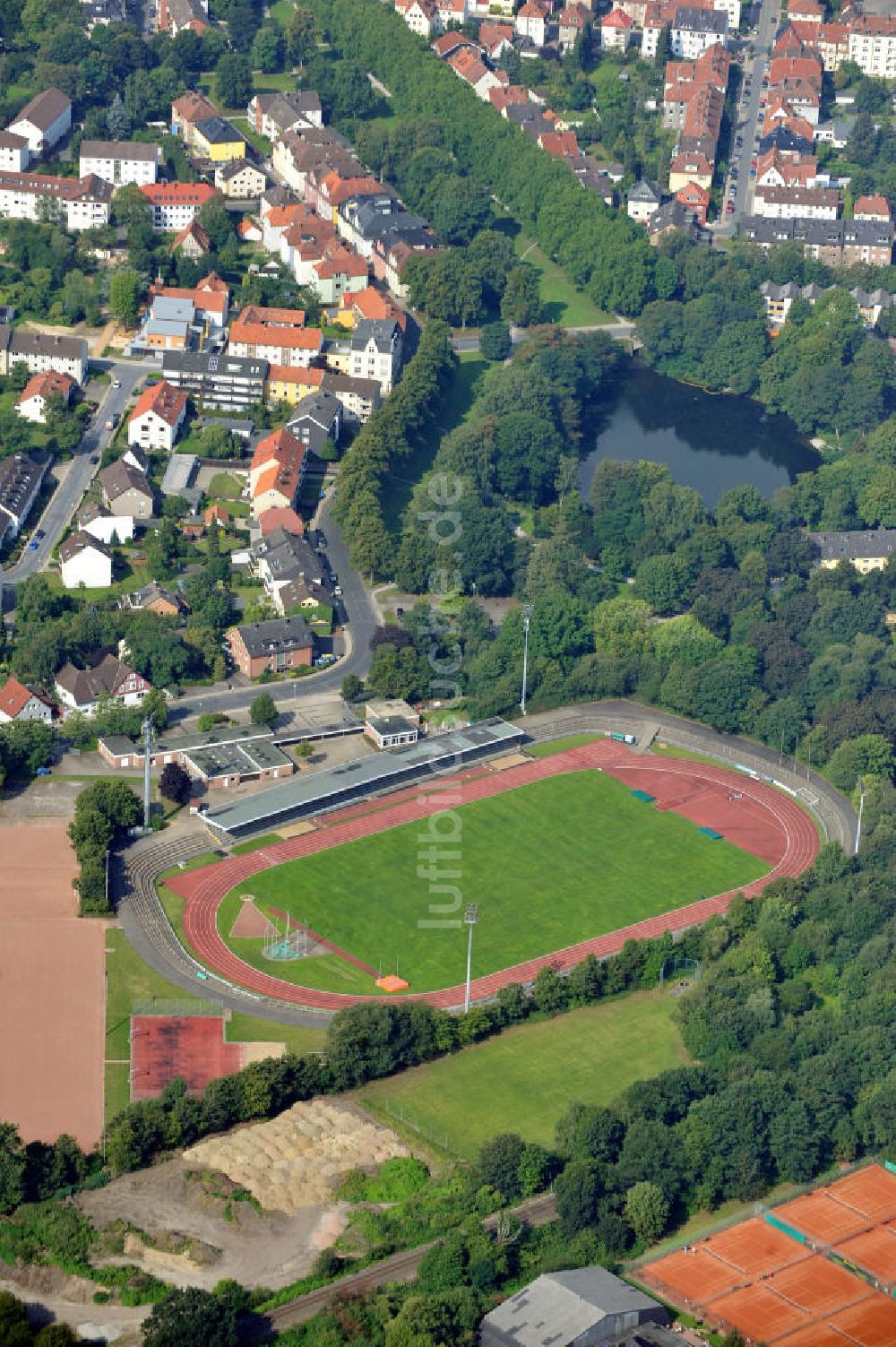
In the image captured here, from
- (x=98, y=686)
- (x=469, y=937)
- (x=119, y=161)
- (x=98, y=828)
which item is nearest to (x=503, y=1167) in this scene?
(x=469, y=937)

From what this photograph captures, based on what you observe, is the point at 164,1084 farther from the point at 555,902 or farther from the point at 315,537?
the point at 315,537

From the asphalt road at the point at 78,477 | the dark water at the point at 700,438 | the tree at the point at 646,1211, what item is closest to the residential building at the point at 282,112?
the dark water at the point at 700,438

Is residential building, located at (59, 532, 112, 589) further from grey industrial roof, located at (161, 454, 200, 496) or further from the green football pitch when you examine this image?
the green football pitch

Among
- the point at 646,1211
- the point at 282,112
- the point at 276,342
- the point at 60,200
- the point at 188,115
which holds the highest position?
the point at 282,112

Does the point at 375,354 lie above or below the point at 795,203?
below

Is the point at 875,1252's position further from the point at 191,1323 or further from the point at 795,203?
the point at 795,203

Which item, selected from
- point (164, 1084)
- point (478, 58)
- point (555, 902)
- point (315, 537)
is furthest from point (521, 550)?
point (478, 58)

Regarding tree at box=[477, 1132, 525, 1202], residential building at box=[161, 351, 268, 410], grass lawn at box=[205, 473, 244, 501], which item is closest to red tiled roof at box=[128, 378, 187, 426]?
residential building at box=[161, 351, 268, 410]
